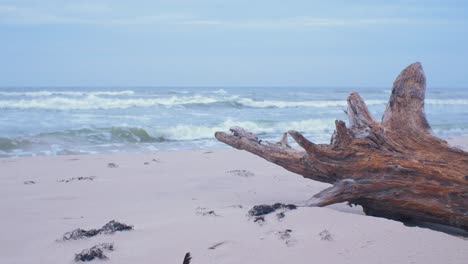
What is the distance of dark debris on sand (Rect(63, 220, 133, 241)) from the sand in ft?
0.17

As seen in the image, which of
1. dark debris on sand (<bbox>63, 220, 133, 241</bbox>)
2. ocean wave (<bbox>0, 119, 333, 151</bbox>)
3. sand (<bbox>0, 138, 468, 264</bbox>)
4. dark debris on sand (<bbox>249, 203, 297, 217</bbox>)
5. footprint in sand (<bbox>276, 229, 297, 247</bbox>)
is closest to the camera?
sand (<bbox>0, 138, 468, 264</bbox>)

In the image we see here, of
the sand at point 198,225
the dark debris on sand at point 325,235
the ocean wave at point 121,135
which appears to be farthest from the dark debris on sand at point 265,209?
the ocean wave at point 121,135

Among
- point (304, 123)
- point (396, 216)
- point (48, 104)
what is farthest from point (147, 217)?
point (48, 104)

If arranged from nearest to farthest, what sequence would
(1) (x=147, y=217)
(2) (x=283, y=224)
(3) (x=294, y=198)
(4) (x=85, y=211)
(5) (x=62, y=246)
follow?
1. (5) (x=62, y=246)
2. (2) (x=283, y=224)
3. (1) (x=147, y=217)
4. (4) (x=85, y=211)
5. (3) (x=294, y=198)

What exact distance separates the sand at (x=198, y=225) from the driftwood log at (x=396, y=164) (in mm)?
177

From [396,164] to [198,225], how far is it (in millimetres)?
1477

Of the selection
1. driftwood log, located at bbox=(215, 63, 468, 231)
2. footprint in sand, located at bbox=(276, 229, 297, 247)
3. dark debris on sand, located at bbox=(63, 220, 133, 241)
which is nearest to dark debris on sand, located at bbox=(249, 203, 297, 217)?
driftwood log, located at bbox=(215, 63, 468, 231)

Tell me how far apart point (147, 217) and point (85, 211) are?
65cm

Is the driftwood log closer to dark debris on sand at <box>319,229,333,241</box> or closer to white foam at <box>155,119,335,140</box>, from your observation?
dark debris on sand at <box>319,229,333,241</box>

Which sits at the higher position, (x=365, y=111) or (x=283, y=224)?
(x=365, y=111)

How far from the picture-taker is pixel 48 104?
2403cm

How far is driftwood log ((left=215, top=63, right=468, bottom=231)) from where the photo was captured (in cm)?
327

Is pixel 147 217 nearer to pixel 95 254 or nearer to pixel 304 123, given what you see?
pixel 95 254

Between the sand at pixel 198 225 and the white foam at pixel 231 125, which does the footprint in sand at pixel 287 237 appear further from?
the white foam at pixel 231 125
